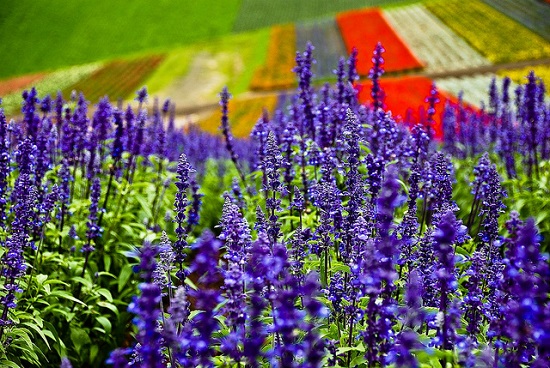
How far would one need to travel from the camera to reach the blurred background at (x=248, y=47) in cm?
3594

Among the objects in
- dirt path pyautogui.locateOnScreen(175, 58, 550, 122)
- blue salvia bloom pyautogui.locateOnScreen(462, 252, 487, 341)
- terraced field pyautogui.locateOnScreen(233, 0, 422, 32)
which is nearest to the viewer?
blue salvia bloom pyautogui.locateOnScreen(462, 252, 487, 341)

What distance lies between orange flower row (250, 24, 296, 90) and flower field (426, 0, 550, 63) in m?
12.7

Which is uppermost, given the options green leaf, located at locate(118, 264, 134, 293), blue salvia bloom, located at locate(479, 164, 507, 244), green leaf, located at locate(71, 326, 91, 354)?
blue salvia bloom, located at locate(479, 164, 507, 244)

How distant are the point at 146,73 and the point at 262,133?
41.7 meters

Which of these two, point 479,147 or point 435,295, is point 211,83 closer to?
point 479,147

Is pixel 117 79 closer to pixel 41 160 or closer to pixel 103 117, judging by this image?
pixel 103 117

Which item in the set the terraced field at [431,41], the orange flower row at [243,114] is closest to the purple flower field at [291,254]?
the orange flower row at [243,114]

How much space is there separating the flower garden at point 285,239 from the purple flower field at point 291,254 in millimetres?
24

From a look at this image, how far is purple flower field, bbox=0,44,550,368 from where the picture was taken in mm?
3330

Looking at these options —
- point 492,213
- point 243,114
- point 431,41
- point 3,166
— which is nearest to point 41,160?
point 3,166

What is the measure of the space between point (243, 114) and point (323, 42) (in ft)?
49.4

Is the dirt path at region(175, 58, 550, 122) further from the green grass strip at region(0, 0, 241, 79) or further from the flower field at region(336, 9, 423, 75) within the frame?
the green grass strip at region(0, 0, 241, 79)

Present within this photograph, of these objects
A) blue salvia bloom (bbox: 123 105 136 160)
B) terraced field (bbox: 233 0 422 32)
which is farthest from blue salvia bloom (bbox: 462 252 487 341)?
terraced field (bbox: 233 0 422 32)

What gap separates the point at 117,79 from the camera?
46.3 m
